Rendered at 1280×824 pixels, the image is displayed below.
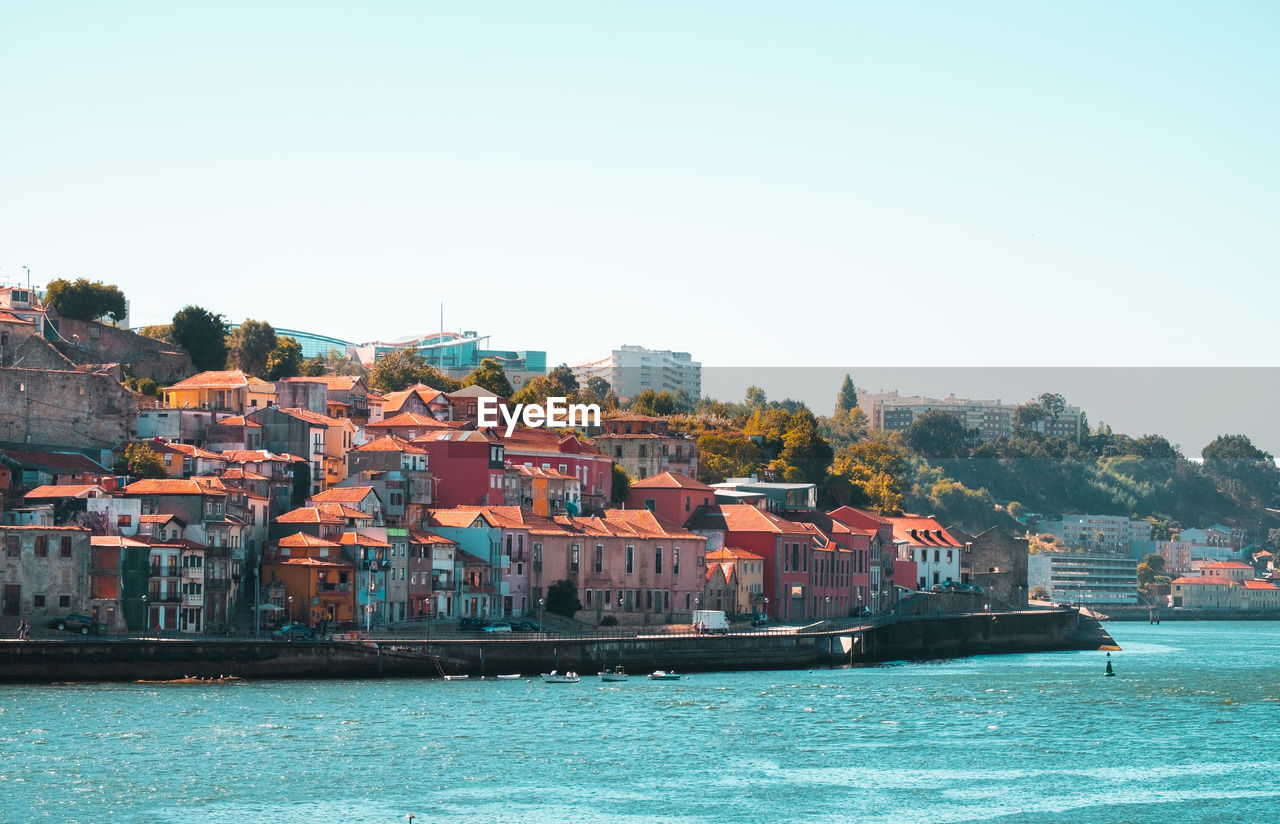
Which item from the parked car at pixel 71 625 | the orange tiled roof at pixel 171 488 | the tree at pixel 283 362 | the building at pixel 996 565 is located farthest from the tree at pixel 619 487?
the parked car at pixel 71 625

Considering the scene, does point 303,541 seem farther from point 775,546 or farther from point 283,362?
point 283,362

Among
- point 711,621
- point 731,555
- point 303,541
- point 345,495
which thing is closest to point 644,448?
point 731,555

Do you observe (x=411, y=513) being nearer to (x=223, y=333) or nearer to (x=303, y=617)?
(x=303, y=617)

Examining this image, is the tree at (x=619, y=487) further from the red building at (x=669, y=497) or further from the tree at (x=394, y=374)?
the tree at (x=394, y=374)

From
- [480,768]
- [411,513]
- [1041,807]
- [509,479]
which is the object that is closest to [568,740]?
[480,768]

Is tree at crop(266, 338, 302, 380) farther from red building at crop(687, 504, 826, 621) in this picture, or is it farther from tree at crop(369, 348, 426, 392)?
red building at crop(687, 504, 826, 621)

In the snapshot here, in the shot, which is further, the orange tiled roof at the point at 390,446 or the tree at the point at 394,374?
the tree at the point at 394,374
